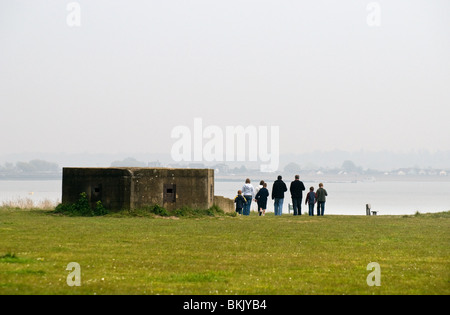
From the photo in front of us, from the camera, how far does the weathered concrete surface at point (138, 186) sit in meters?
31.5

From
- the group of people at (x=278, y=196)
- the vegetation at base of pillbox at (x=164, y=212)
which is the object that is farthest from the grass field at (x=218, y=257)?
the group of people at (x=278, y=196)

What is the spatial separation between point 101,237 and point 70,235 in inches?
38.8

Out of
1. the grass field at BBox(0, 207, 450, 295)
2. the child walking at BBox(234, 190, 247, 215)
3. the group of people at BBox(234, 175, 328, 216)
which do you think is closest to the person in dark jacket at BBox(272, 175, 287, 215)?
the group of people at BBox(234, 175, 328, 216)

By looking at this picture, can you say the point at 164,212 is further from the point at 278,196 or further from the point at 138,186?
the point at 278,196

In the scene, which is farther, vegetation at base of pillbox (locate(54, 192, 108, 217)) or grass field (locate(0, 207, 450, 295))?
vegetation at base of pillbox (locate(54, 192, 108, 217))

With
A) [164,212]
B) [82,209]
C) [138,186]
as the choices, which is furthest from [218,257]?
[82,209]

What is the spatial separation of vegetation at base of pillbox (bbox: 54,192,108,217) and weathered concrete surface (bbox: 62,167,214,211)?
24cm

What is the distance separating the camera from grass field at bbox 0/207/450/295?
12.7 meters

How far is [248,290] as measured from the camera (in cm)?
1237

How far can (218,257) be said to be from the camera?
1677 centimetres

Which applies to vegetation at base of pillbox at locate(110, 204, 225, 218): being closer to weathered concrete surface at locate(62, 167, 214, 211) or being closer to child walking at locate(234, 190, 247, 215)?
weathered concrete surface at locate(62, 167, 214, 211)
